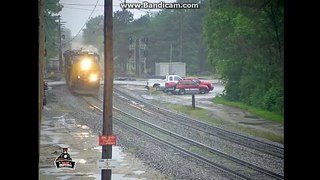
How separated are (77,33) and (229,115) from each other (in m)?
1.62

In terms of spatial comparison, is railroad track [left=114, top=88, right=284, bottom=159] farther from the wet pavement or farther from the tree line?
the wet pavement

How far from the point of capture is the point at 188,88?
371 centimetres

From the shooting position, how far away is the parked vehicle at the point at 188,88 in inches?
146

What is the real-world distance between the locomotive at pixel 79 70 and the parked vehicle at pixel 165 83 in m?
0.57

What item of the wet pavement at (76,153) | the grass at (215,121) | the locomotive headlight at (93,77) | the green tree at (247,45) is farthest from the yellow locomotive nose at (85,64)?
the green tree at (247,45)

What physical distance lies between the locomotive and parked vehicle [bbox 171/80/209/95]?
810 millimetres

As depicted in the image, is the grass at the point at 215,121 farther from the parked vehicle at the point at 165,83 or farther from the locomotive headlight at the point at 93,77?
the locomotive headlight at the point at 93,77

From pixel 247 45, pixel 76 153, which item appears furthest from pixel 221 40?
pixel 76 153

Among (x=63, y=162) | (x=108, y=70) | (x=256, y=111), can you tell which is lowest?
(x=63, y=162)

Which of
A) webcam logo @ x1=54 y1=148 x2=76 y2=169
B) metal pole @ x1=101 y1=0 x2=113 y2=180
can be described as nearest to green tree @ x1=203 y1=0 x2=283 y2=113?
metal pole @ x1=101 y1=0 x2=113 y2=180

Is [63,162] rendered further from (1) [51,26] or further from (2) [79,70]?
(1) [51,26]

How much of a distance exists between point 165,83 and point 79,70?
85 centimetres

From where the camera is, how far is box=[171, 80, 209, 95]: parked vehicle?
12.1 feet
